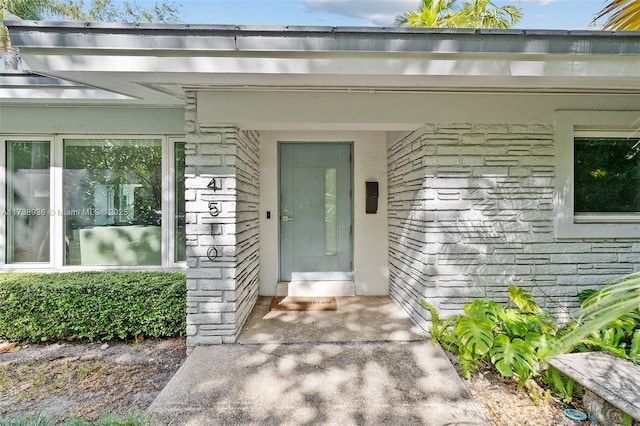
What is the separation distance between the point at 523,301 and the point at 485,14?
25.6 feet

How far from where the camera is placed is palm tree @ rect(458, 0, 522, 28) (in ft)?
25.1

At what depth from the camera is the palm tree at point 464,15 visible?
7.18 metres

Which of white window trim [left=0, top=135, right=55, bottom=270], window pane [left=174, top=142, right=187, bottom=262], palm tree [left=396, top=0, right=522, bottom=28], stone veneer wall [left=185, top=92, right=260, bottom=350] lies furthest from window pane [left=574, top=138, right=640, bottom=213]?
white window trim [left=0, top=135, right=55, bottom=270]

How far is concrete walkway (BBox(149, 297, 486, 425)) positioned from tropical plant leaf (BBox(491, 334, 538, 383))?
345 millimetres

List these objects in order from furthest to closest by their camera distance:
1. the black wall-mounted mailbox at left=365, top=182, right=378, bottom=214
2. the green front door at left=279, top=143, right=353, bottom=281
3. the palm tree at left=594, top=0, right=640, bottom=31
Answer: the green front door at left=279, top=143, right=353, bottom=281 → the black wall-mounted mailbox at left=365, top=182, right=378, bottom=214 → the palm tree at left=594, top=0, right=640, bottom=31

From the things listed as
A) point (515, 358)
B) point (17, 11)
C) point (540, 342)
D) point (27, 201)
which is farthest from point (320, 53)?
point (17, 11)

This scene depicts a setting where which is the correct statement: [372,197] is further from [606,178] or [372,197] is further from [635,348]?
[635,348]

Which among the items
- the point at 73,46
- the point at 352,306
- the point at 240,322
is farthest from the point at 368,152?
the point at 73,46

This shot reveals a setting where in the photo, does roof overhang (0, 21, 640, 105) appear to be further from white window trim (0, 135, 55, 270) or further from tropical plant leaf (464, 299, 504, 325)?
white window trim (0, 135, 55, 270)

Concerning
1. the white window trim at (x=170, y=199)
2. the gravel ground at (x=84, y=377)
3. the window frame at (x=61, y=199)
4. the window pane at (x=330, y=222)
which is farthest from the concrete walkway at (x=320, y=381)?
the window frame at (x=61, y=199)

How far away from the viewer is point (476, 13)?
7.69 metres

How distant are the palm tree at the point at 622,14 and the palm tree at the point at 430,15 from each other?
4763 millimetres

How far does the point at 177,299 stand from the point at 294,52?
2.75 meters

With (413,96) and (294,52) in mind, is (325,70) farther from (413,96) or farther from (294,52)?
(413,96)
